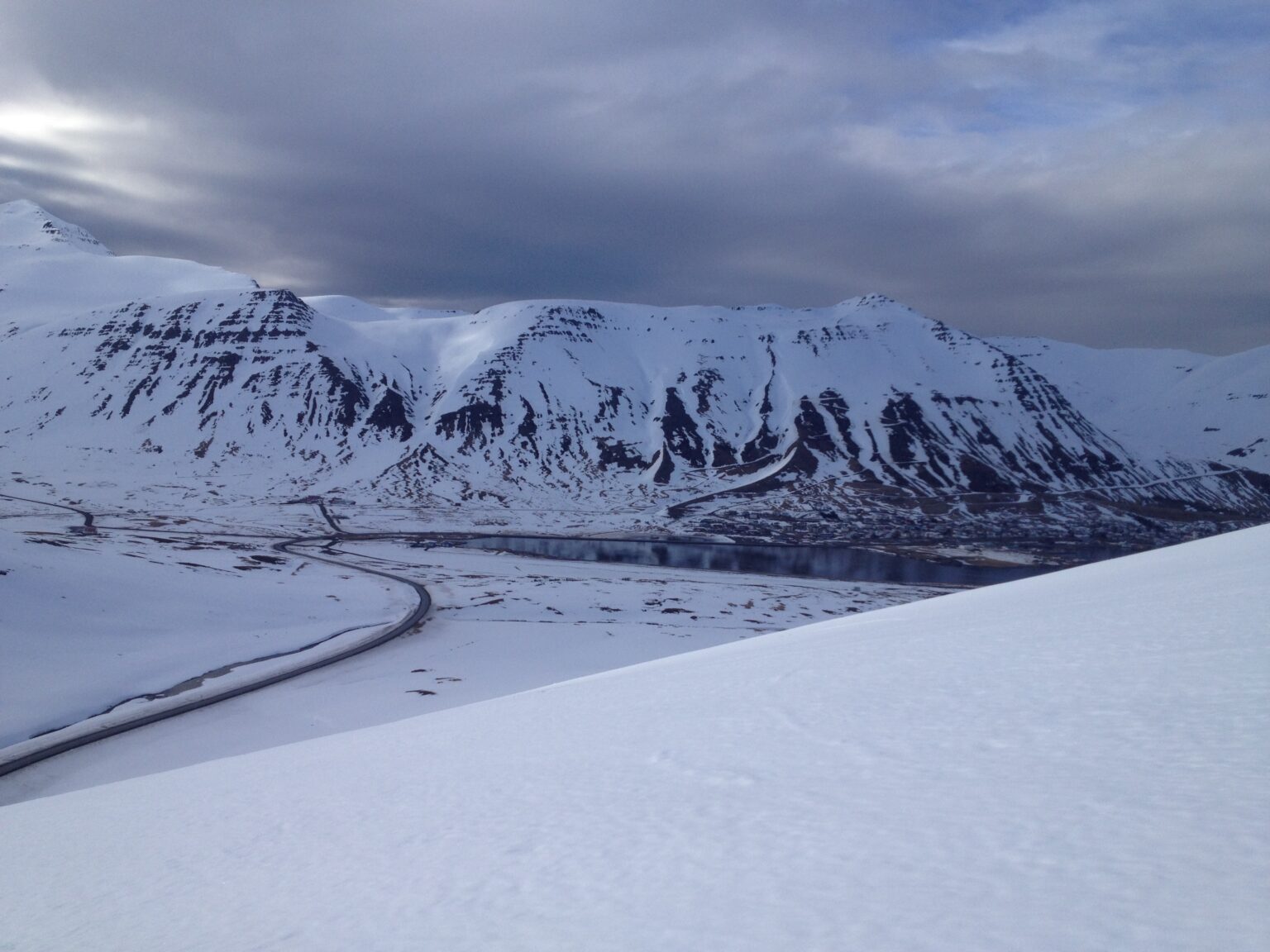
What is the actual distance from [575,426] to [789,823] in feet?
518

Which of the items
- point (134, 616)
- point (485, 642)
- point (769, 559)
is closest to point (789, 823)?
point (485, 642)

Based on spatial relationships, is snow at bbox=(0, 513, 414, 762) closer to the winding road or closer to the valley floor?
the valley floor

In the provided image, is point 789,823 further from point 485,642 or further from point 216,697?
point 485,642

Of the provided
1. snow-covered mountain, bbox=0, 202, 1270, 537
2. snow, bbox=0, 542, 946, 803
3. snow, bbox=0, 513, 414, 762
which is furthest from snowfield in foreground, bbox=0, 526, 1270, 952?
snow-covered mountain, bbox=0, 202, 1270, 537

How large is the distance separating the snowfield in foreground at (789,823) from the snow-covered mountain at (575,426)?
89.1 meters

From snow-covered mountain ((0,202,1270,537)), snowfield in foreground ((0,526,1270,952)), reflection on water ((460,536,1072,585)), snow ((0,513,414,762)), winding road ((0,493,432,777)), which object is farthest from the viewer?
snow-covered mountain ((0,202,1270,537))

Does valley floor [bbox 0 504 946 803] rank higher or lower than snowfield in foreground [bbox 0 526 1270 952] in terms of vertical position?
Answer: lower

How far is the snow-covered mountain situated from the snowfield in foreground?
292 ft

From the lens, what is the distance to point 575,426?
529ft

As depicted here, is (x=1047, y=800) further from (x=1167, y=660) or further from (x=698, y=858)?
(x=1167, y=660)

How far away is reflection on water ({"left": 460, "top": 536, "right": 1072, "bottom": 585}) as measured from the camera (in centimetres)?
6825

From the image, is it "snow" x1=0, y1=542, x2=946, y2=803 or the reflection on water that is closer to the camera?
"snow" x1=0, y1=542, x2=946, y2=803

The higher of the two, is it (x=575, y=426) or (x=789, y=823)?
(x=575, y=426)

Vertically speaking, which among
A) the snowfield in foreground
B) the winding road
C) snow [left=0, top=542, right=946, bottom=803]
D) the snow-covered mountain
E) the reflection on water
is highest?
the snow-covered mountain
